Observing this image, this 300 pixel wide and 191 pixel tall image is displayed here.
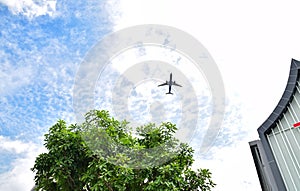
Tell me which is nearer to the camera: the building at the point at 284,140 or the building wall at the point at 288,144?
the building wall at the point at 288,144

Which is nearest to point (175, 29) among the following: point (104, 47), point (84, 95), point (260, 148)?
point (104, 47)

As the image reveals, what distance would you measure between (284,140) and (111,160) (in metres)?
10.2

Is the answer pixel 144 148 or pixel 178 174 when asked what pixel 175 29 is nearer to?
pixel 144 148

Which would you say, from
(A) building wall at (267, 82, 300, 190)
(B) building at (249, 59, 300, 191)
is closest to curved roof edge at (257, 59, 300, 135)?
(B) building at (249, 59, 300, 191)

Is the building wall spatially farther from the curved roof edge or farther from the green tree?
the green tree

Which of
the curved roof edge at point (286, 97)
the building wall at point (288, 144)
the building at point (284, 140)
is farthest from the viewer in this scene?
the curved roof edge at point (286, 97)

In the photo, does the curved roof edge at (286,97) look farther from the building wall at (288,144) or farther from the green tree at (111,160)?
the green tree at (111,160)

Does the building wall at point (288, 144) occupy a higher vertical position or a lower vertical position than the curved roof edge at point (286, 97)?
lower

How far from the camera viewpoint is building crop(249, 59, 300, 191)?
1399 centimetres

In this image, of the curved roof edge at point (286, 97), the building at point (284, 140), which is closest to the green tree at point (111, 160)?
the building at point (284, 140)

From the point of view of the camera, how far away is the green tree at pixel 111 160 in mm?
14305

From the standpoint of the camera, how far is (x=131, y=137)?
1762 centimetres

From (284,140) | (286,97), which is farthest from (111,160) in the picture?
(286,97)

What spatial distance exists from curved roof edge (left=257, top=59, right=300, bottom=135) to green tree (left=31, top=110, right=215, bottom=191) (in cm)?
503
